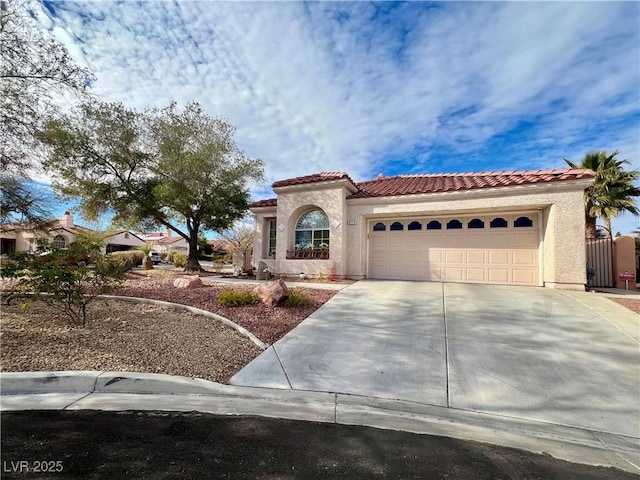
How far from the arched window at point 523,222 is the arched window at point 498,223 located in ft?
1.05

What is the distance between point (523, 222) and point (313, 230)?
7829 millimetres

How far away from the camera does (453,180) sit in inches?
518

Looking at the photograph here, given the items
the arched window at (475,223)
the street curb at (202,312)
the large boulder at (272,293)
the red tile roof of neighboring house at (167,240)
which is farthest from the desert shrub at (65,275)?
the red tile roof of neighboring house at (167,240)

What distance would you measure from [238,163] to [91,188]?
23.5ft

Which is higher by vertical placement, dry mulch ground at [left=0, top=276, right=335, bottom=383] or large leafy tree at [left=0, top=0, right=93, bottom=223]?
large leafy tree at [left=0, top=0, right=93, bottom=223]

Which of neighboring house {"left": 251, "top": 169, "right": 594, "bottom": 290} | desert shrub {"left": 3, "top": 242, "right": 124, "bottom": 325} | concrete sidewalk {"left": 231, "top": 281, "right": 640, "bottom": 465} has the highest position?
neighboring house {"left": 251, "top": 169, "right": 594, "bottom": 290}

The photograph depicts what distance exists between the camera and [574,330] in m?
6.10

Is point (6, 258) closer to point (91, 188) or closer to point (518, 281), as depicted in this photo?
point (91, 188)

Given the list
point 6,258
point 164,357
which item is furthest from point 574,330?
point 6,258

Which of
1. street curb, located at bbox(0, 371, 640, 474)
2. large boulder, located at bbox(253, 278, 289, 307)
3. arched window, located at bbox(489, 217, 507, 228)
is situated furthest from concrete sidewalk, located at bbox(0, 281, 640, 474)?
arched window, located at bbox(489, 217, 507, 228)

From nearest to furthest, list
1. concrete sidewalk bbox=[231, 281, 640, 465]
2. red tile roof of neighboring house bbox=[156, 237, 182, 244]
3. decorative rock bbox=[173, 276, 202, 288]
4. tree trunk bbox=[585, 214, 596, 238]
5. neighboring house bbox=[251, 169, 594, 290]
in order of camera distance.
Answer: concrete sidewalk bbox=[231, 281, 640, 465] < decorative rock bbox=[173, 276, 202, 288] < neighboring house bbox=[251, 169, 594, 290] < tree trunk bbox=[585, 214, 596, 238] < red tile roof of neighboring house bbox=[156, 237, 182, 244]

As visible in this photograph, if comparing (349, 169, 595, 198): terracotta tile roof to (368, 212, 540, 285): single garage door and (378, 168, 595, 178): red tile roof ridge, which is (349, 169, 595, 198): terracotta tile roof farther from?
(368, 212, 540, 285): single garage door

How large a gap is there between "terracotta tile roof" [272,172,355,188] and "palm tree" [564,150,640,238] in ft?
A: 38.2

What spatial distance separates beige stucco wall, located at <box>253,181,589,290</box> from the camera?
31.5 feet
